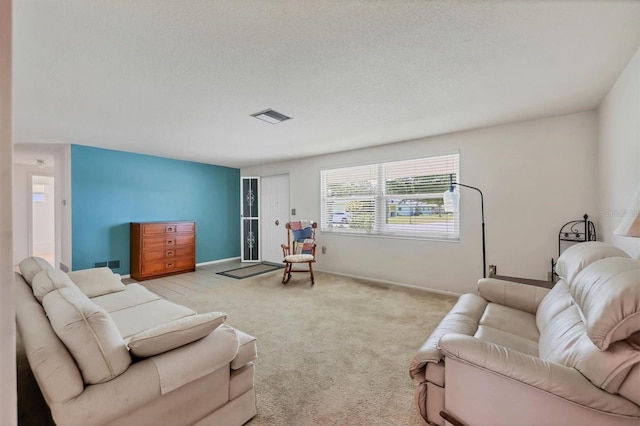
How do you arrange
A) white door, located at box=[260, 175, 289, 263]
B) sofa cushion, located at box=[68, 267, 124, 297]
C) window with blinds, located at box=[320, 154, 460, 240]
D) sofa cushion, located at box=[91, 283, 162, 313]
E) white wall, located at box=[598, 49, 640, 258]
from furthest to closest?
1. white door, located at box=[260, 175, 289, 263]
2. window with blinds, located at box=[320, 154, 460, 240]
3. sofa cushion, located at box=[68, 267, 124, 297]
4. sofa cushion, located at box=[91, 283, 162, 313]
5. white wall, located at box=[598, 49, 640, 258]

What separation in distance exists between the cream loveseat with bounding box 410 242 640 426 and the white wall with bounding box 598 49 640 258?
0.72m

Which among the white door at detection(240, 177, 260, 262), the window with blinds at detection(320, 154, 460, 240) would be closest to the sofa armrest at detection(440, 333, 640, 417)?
the window with blinds at detection(320, 154, 460, 240)

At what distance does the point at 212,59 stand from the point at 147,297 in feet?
6.99

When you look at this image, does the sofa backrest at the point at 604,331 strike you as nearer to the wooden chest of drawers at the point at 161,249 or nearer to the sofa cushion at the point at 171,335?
the sofa cushion at the point at 171,335

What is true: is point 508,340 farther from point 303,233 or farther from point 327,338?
point 303,233

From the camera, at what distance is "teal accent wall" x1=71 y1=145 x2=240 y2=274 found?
436 cm

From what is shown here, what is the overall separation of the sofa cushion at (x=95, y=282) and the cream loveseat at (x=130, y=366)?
90cm

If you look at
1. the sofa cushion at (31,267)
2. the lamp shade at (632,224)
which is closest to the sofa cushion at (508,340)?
the lamp shade at (632,224)

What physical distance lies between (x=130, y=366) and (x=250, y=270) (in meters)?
4.24

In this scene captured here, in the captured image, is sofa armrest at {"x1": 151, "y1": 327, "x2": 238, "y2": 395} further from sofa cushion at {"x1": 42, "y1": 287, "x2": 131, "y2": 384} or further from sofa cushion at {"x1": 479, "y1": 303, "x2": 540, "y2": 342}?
sofa cushion at {"x1": 479, "y1": 303, "x2": 540, "y2": 342}

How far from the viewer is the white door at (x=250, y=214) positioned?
20.8 feet

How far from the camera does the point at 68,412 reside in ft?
3.19

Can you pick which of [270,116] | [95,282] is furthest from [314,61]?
[95,282]

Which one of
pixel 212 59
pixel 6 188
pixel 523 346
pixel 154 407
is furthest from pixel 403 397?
pixel 212 59
